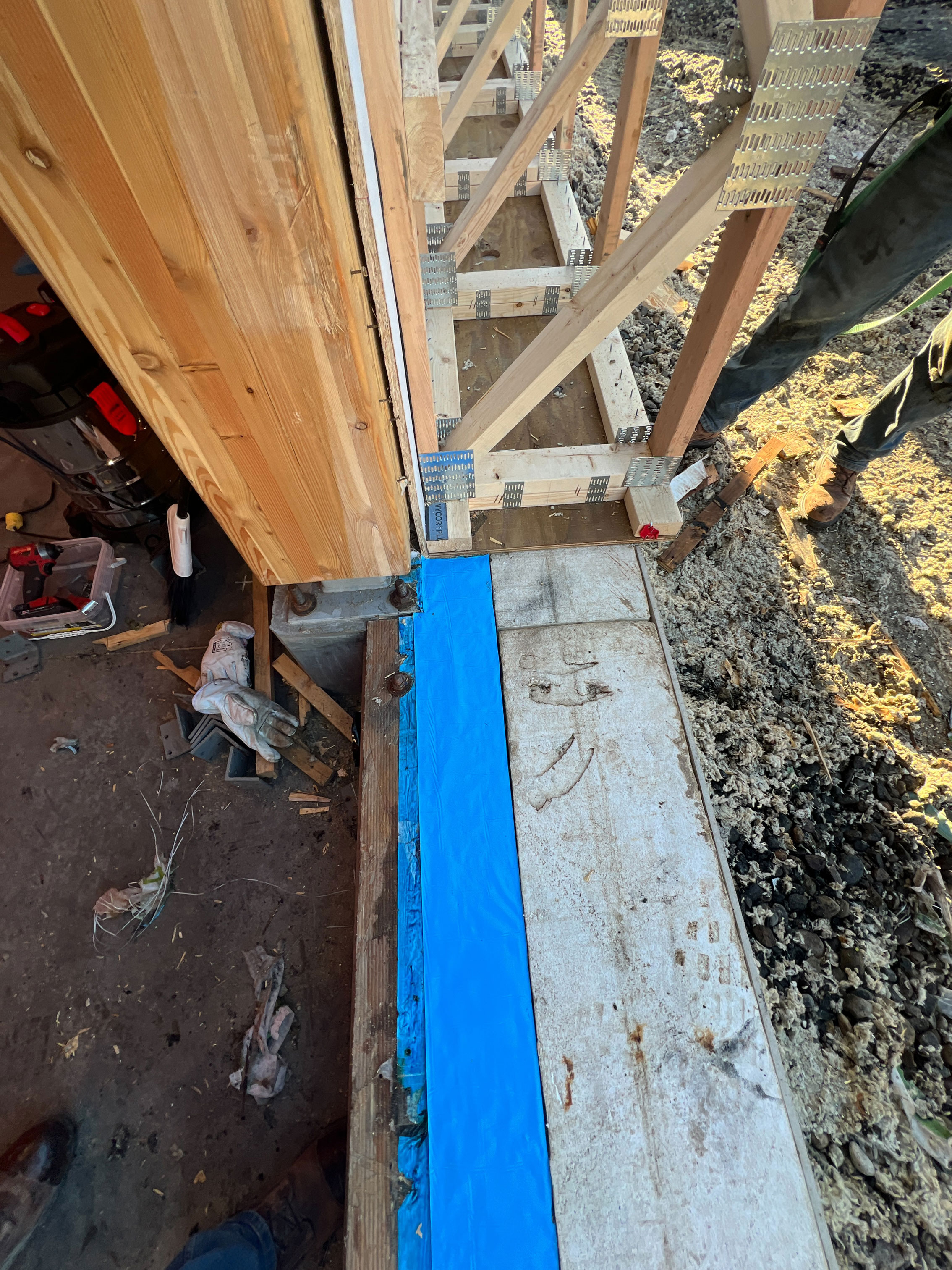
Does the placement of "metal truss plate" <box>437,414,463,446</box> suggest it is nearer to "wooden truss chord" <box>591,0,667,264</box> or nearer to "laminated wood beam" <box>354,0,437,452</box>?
"laminated wood beam" <box>354,0,437,452</box>

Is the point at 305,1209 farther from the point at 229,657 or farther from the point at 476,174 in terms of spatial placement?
the point at 476,174

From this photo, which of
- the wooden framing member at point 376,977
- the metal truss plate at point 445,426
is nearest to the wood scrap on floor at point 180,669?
the wooden framing member at point 376,977

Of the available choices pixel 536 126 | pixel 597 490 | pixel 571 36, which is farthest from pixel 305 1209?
pixel 571 36

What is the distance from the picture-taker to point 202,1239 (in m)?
1.97

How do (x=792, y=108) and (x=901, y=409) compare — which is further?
(x=901, y=409)

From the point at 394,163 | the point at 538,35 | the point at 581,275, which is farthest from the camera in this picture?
the point at 538,35

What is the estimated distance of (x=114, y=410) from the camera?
2.73 meters

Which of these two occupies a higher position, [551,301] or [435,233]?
[435,233]

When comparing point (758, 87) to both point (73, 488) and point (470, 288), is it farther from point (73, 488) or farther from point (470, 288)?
point (73, 488)

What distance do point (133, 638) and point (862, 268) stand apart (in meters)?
3.87

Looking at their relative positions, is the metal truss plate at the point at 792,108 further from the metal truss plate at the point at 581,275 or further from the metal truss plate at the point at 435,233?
the metal truss plate at the point at 435,233

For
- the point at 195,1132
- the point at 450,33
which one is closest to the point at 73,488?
the point at 195,1132

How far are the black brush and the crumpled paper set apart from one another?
71.7 inches

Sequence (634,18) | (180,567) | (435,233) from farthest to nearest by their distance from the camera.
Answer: (435,233), (180,567), (634,18)
